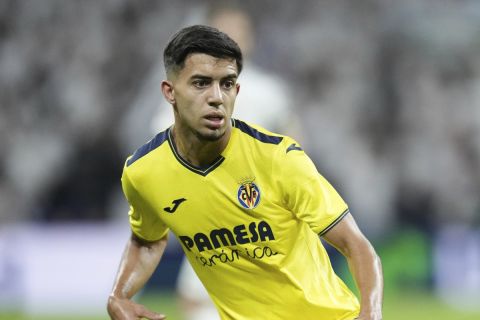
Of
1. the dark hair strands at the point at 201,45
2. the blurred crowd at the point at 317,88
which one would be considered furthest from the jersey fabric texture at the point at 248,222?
the blurred crowd at the point at 317,88

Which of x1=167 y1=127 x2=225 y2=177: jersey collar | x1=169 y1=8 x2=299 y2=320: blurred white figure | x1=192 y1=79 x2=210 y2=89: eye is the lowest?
x1=167 y1=127 x2=225 y2=177: jersey collar

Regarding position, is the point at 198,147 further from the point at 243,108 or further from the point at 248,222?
the point at 243,108

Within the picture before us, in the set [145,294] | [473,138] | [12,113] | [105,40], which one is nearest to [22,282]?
[145,294]

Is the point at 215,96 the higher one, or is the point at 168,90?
the point at 168,90

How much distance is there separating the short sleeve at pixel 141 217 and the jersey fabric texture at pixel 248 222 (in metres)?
0.01

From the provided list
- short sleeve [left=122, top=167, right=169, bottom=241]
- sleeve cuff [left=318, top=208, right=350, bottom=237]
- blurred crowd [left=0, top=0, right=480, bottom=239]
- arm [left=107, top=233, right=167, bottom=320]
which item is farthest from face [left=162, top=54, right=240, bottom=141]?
blurred crowd [left=0, top=0, right=480, bottom=239]

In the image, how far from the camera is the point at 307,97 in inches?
513

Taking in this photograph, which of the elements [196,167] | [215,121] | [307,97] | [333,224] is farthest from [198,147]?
[307,97]

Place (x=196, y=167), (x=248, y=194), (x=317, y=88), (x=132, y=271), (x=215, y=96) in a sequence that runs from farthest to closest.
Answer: (x=317, y=88) < (x=132, y=271) < (x=196, y=167) < (x=248, y=194) < (x=215, y=96)

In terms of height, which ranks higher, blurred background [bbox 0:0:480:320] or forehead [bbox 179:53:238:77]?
blurred background [bbox 0:0:480:320]

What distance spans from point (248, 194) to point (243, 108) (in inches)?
104

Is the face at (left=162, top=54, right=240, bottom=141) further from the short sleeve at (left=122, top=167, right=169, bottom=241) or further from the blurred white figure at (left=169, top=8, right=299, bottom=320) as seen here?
the blurred white figure at (left=169, top=8, right=299, bottom=320)

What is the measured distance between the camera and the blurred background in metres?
11.9

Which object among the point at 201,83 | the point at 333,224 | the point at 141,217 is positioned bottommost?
the point at 333,224
